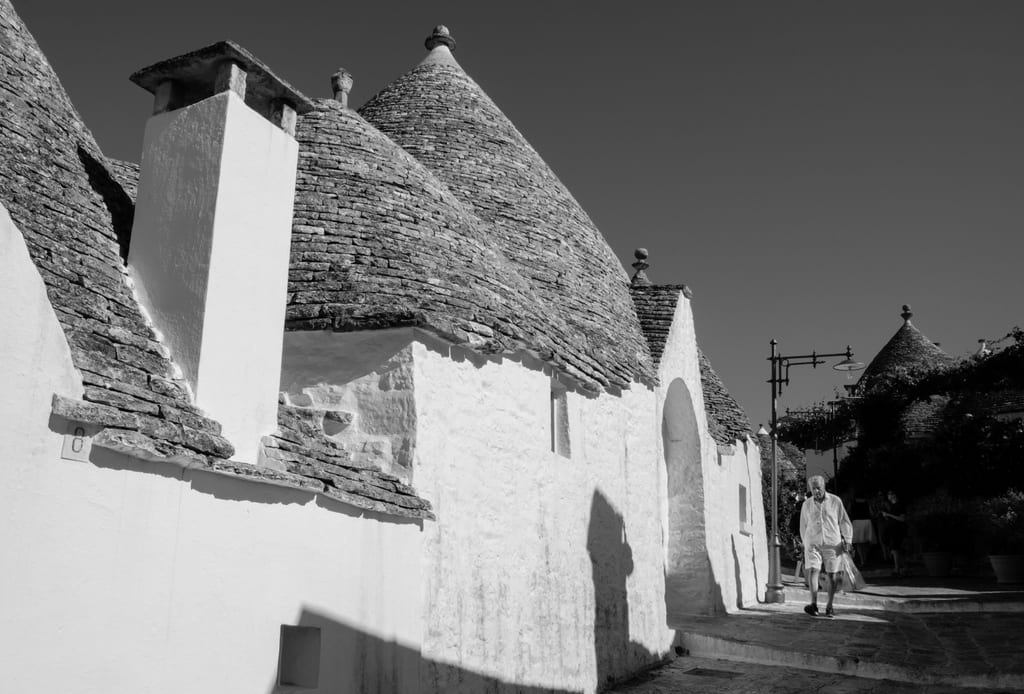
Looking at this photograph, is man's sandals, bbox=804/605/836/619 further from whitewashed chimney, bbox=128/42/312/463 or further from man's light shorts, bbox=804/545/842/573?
whitewashed chimney, bbox=128/42/312/463

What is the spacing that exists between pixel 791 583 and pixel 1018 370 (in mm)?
6938

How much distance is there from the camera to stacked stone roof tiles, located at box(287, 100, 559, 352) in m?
6.93

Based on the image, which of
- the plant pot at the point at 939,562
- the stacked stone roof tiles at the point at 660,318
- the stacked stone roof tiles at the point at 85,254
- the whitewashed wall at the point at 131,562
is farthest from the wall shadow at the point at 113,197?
the plant pot at the point at 939,562

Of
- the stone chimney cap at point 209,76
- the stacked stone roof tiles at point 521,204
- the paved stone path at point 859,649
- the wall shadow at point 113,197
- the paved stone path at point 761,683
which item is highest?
the stacked stone roof tiles at point 521,204

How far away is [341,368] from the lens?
691 cm

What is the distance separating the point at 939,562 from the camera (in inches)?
802

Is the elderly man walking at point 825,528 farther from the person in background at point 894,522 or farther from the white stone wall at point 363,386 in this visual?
the person in background at point 894,522

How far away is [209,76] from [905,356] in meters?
29.3

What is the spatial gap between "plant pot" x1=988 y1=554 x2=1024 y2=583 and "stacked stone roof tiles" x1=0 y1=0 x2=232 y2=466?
56.0ft

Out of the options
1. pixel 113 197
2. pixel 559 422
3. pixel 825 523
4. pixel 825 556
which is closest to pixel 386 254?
pixel 113 197

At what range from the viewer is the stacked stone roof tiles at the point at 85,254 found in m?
4.40

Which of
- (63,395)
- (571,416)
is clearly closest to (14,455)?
(63,395)

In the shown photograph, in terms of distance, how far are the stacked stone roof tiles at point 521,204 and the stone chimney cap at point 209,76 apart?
4.04m

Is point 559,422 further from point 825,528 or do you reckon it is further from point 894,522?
point 894,522
